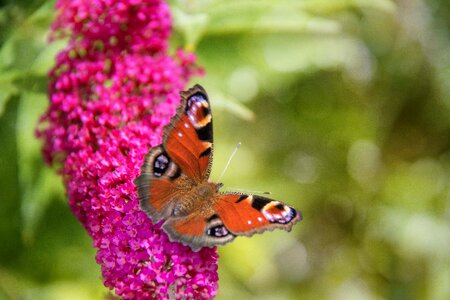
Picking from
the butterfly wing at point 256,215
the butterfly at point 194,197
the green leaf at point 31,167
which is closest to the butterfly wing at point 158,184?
the butterfly at point 194,197

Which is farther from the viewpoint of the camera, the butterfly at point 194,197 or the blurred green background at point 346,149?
the blurred green background at point 346,149

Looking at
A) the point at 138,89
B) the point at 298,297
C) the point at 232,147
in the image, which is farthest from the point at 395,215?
the point at 138,89

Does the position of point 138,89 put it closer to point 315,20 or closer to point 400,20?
point 315,20

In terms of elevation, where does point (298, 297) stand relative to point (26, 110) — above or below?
below

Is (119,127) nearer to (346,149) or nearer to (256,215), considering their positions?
(256,215)

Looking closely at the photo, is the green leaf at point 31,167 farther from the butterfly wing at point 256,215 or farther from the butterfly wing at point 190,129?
the butterfly wing at point 256,215

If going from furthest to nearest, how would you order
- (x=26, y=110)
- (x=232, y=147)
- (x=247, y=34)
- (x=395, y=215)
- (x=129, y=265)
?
(x=395, y=215) < (x=232, y=147) < (x=247, y=34) < (x=26, y=110) < (x=129, y=265)

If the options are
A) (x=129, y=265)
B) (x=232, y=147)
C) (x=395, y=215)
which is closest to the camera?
(x=129, y=265)
